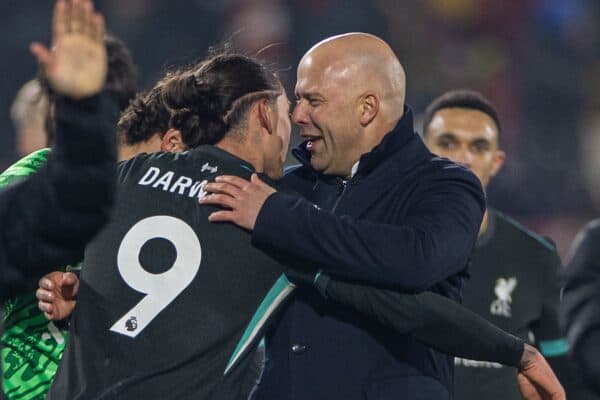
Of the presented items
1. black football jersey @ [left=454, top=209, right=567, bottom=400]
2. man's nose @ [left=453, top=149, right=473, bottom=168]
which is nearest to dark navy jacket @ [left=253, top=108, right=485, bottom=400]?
black football jersey @ [left=454, top=209, right=567, bottom=400]

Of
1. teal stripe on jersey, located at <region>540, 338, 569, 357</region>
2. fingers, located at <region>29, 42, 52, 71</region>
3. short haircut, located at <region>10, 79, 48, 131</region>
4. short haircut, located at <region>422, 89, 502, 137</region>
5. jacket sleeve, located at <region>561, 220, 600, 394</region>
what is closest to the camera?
fingers, located at <region>29, 42, 52, 71</region>

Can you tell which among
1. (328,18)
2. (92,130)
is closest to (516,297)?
(92,130)

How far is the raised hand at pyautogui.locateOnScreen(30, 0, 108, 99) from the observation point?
2266mm

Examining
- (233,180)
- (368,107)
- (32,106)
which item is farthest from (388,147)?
(32,106)

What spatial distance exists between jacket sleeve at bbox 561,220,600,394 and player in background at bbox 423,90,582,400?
70.1 inches

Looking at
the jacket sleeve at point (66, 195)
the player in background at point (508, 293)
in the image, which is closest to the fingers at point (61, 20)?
the jacket sleeve at point (66, 195)

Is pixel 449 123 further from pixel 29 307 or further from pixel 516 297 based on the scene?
pixel 29 307

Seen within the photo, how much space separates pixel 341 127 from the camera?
373 centimetres

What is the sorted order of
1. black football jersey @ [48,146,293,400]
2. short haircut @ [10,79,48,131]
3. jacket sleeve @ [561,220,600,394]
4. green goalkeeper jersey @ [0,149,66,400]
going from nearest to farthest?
jacket sleeve @ [561,220,600,394]
black football jersey @ [48,146,293,400]
green goalkeeper jersey @ [0,149,66,400]
short haircut @ [10,79,48,131]

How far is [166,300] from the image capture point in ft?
10.3

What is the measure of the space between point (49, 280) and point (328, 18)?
7893mm

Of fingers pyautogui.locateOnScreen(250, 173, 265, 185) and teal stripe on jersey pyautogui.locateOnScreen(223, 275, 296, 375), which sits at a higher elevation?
fingers pyautogui.locateOnScreen(250, 173, 265, 185)

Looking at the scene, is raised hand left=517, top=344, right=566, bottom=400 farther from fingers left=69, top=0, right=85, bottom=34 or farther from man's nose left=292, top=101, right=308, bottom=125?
fingers left=69, top=0, right=85, bottom=34

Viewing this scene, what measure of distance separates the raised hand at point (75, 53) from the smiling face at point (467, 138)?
3.52 m
